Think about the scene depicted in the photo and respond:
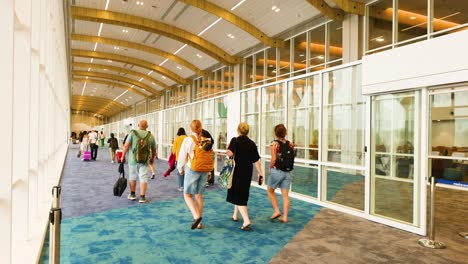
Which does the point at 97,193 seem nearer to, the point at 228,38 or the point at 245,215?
the point at 245,215

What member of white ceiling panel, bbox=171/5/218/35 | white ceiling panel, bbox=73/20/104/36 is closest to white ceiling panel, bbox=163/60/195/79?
white ceiling panel, bbox=73/20/104/36

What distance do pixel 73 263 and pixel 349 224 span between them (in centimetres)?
442

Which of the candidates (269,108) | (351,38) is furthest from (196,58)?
(269,108)

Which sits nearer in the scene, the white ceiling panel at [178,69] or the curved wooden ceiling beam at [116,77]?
the white ceiling panel at [178,69]

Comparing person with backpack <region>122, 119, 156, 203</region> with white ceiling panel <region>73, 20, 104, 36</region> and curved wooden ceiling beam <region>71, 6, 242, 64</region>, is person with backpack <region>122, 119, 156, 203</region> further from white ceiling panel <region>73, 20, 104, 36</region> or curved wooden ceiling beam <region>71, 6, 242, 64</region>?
white ceiling panel <region>73, 20, 104, 36</region>

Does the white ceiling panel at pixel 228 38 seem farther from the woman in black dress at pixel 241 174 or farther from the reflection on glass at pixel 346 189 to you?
the woman in black dress at pixel 241 174

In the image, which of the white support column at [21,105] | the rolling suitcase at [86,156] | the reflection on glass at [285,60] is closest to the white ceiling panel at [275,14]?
the reflection on glass at [285,60]

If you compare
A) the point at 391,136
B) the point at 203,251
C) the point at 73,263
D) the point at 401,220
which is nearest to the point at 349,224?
the point at 401,220

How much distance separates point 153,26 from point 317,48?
8.89 metres

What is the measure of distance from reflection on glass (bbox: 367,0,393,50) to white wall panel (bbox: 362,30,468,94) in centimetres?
643

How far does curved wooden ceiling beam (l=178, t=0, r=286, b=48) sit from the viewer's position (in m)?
14.1

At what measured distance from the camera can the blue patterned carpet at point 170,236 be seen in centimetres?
399

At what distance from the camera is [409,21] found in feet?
34.8

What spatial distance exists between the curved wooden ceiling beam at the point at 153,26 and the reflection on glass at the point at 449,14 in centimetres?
1164
